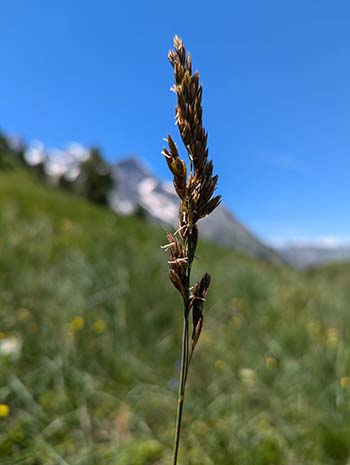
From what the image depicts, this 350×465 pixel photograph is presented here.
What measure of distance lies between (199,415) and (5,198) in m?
13.6

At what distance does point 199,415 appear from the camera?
8.95ft

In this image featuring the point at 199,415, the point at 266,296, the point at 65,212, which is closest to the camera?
the point at 199,415

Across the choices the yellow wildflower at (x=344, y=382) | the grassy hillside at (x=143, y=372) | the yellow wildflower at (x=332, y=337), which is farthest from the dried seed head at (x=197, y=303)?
the yellow wildflower at (x=332, y=337)

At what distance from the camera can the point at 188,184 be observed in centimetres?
68

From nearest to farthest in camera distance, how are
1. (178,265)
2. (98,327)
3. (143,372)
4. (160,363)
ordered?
(178,265) < (143,372) < (98,327) < (160,363)

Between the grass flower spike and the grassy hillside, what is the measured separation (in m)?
0.67

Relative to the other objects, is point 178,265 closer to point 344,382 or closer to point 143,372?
point 344,382

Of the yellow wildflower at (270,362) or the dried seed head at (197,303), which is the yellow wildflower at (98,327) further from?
the dried seed head at (197,303)

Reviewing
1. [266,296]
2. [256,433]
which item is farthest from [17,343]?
[266,296]

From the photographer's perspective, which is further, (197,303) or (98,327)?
(98,327)

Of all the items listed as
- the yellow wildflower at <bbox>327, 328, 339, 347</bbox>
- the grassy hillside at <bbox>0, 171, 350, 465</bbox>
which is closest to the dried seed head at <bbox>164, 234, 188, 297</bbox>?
the grassy hillside at <bbox>0, 171, 350, 465</bbox>

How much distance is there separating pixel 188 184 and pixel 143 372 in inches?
114

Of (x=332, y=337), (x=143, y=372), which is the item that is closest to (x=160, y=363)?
(x=143, y=372)

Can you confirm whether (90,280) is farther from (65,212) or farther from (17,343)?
(65,212)
